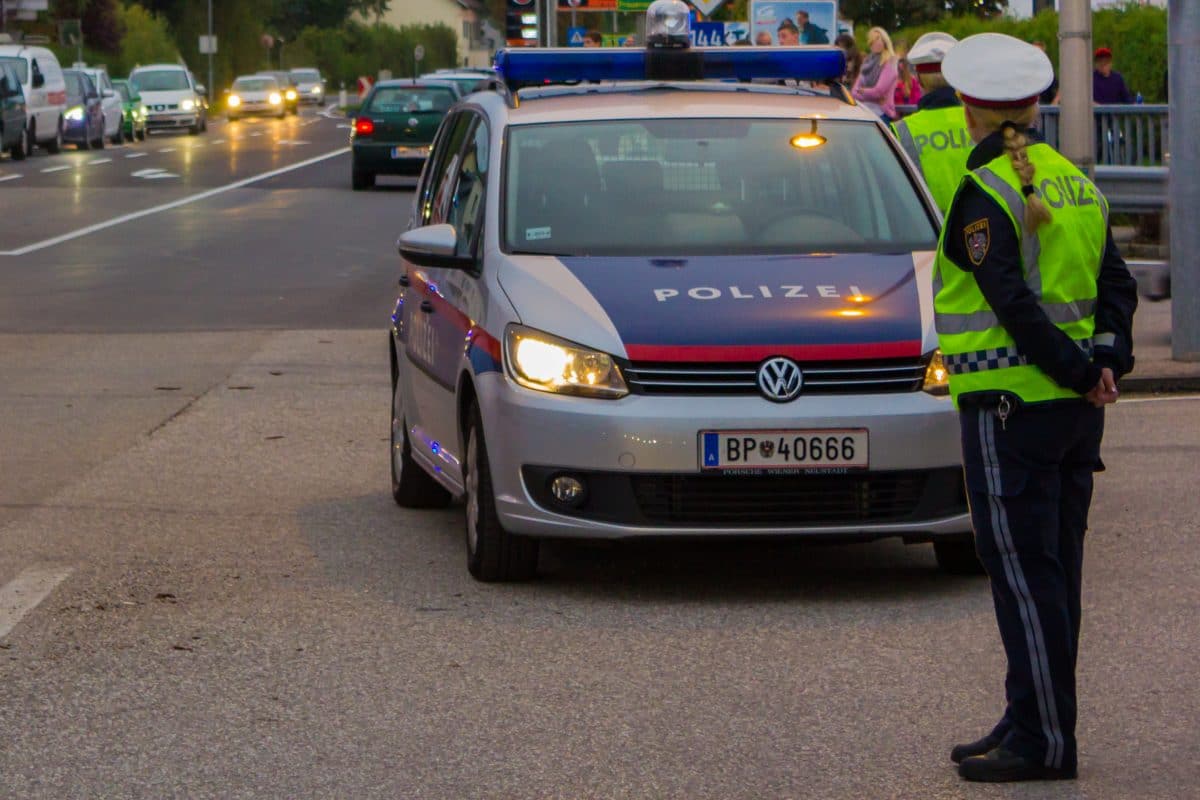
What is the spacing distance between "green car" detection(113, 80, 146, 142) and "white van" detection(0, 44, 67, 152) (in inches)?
295

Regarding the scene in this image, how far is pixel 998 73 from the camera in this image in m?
5.08

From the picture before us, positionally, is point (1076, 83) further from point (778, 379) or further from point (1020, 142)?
point (1020, 142)

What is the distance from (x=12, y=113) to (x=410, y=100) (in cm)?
1066

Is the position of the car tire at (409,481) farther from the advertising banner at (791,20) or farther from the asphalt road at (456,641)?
the advertising banner at (791,20)

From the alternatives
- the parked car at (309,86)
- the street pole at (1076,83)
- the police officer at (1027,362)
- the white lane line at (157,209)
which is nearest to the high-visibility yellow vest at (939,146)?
the police officer at (1027,362)

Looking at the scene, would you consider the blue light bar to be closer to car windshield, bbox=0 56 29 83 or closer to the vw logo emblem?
the vw logo emblem

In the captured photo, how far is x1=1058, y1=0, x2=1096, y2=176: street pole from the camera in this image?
13.3 m

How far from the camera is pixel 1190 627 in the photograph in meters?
6.80

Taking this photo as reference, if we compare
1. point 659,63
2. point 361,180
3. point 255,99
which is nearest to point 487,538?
point 659,63

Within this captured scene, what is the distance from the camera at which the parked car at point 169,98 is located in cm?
6097

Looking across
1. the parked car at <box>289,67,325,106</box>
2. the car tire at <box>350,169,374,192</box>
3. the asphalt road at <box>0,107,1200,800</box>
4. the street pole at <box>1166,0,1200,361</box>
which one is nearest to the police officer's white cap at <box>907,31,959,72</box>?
the asphalt road at <box>0,107,1200,800</box>

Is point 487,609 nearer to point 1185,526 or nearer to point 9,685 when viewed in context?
point 9,685

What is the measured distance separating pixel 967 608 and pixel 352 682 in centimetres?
197

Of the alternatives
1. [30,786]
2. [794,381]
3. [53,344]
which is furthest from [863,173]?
[53,344]
